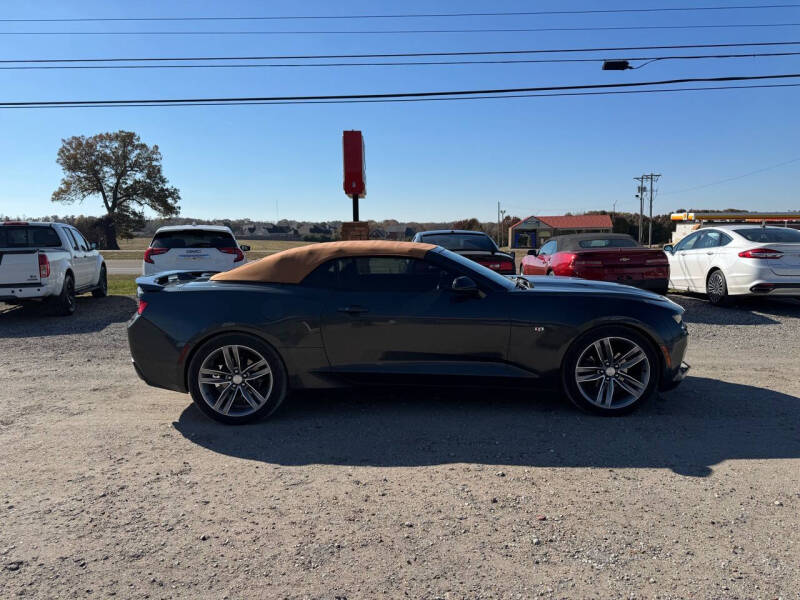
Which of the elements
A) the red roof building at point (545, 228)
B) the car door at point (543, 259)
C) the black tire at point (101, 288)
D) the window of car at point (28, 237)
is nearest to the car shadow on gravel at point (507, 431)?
the car door at point (543, 259)

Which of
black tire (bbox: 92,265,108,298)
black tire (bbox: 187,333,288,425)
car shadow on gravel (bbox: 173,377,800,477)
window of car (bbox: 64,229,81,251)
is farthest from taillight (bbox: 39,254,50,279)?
black tire (bbox: 187,333,288,425)

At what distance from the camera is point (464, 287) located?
4551mm

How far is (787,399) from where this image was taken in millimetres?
5012

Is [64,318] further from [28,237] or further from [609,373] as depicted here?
Result: [609,373]

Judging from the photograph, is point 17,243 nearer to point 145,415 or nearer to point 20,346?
point 20,346

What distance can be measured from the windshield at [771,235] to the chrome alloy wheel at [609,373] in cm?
701

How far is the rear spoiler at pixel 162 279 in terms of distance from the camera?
4.77 metres

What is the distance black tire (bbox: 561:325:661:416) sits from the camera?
455 cm

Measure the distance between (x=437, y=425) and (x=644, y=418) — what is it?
64.8 inches

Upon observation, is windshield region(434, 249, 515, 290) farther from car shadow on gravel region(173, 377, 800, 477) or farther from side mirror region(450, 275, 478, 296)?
car shadow on gravel region(173, 377, 800, 477)

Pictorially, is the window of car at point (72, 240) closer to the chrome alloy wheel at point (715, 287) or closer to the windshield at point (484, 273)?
the windshield at point (484, 273)

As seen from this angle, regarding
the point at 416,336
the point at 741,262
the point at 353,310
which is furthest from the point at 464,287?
the point at 741,262

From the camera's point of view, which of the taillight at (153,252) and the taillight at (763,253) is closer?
the taillight at (763,253)

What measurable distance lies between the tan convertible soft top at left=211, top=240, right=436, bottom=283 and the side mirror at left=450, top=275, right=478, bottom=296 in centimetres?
41
